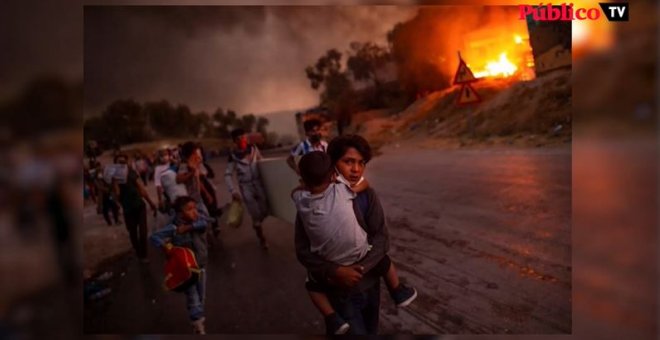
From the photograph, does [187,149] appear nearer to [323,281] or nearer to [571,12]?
[323,281]

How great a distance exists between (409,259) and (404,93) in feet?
3.50

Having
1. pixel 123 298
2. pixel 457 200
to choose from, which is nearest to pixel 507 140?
pixel 457 200

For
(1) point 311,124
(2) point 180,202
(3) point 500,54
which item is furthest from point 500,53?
(2) point 180,202

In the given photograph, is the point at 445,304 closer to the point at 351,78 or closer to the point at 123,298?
the point at 351,78

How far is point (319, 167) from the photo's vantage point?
271 centimetres

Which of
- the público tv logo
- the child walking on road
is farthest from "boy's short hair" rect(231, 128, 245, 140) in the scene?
the público tv logo

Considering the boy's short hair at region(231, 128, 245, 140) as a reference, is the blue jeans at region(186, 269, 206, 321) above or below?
below

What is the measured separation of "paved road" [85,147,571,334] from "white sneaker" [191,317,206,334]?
0.04 metres

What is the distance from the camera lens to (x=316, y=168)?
2713 mm

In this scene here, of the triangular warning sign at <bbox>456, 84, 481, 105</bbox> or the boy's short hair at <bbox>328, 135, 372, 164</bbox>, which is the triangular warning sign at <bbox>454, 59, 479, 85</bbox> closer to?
the triangular warning sign at <bbox>456, 84, 481, 105</bbox>

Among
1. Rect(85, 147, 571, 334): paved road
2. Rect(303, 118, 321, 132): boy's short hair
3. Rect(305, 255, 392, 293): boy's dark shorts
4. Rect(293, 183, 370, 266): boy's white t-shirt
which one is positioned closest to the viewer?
Rect(293, 183, 370, 266): boy's white t-shirt

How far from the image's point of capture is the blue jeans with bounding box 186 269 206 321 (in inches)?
118

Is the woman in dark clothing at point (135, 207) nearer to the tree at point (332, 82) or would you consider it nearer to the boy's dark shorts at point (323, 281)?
the boy's dark shorts at point (323, 281)

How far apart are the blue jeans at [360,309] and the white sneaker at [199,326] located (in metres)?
0.86
